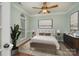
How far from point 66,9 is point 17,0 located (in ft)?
3.21

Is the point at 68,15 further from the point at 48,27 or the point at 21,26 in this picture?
the point at 21,26

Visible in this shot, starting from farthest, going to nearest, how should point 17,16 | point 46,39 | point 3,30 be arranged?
point 46,39, point 17,16, point 3,30

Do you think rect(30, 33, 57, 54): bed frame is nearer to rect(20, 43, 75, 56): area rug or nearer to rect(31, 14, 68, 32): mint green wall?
rect(20, 43, 75, 56): area rug

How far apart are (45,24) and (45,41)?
1.25 ft

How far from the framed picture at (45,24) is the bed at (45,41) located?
0.44ft

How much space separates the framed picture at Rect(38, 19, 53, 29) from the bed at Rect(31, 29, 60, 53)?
13 centimetres

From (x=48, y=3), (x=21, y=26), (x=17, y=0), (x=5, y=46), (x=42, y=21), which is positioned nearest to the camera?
(x=5, y=46)

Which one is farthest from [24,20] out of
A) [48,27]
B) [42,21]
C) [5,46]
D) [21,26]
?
[5,46]

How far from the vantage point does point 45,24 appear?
1.99 m

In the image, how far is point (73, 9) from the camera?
5.76ft

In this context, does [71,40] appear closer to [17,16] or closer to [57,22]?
[57,22]

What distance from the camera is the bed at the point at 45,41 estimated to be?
190cm

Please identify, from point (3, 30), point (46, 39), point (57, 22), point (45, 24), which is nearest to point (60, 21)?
point (57, 22)

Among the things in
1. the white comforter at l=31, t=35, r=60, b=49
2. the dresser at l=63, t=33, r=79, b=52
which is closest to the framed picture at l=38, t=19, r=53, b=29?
the white comforter at l=31, t=35, r=60, b=49
